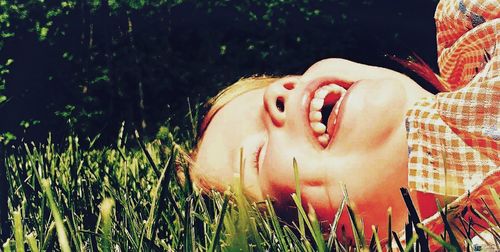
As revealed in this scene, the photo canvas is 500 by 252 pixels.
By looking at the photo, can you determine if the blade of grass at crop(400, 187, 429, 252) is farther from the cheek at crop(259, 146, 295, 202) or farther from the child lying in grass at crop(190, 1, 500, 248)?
the cheek at crop(259, 146, 295, 202)

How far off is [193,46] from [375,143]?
10.0 ft

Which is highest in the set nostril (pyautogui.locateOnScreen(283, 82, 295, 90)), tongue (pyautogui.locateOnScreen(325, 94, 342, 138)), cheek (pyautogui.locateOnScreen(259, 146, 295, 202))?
nostril (pyautogui.locateOnScreen(283, 82, 295, 90))

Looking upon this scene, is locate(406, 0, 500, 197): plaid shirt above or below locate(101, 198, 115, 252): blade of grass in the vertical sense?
below

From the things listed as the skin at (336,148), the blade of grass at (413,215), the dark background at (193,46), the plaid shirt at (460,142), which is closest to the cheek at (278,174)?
the skin at (336,148)

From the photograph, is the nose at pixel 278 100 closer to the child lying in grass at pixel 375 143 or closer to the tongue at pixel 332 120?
the child lying in grass at pixel 375 143

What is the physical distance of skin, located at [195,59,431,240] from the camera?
1439 mm

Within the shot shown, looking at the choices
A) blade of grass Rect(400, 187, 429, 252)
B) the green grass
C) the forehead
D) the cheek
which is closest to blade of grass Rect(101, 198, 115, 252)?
the green grass

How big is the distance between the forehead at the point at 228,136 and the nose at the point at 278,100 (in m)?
0.06

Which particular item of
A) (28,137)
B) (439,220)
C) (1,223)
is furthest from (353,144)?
(28,137)

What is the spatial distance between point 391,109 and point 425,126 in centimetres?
10

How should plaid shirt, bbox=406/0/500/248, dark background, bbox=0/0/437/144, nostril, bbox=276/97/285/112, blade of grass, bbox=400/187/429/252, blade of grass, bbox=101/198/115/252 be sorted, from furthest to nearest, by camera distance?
dark background, bbox=0/0/437/144 → nostril, bbox=276/97/285/112 → plaid shirt, bbox=406/0/500/248 → blade of grass, bbox=400/187/429/252 → blade of grass, bbox=101/198/115/252

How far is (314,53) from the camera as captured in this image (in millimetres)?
4324

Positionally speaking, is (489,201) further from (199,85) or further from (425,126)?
(199,85)

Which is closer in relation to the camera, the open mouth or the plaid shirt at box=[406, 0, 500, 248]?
the plaid shirt at box=[406, 0, 500, 248]
